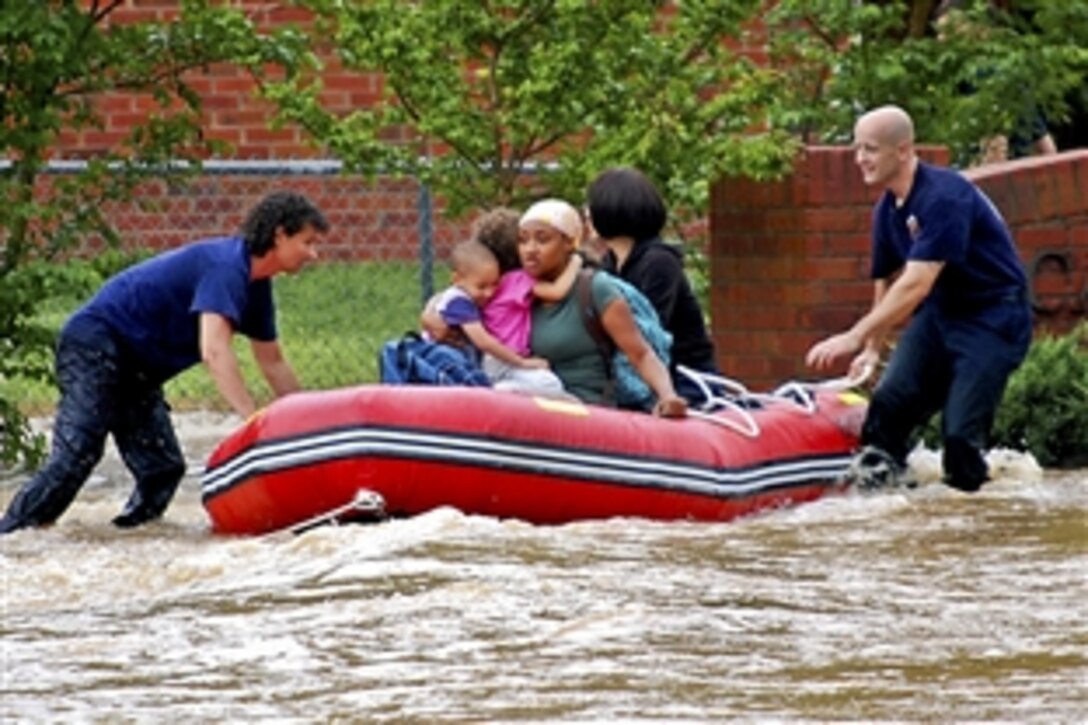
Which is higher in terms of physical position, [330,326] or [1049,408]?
[330,326]

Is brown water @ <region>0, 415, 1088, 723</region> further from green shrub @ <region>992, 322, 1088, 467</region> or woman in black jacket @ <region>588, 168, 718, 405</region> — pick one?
green shrub @ <region>992, 322, 1088, 467</region>

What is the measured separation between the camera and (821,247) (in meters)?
15.5

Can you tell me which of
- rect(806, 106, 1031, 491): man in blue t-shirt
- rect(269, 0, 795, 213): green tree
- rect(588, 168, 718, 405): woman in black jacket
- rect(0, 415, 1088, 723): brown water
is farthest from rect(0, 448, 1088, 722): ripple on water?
rect(269, 0, 795, 213): green tree

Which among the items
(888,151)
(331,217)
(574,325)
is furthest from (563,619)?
(331,217)

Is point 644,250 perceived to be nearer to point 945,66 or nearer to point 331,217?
point 945,66

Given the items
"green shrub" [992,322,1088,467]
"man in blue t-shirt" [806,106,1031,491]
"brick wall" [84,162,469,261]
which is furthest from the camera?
"brick wall" [84,162,469,261]

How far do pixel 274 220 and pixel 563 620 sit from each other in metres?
3.01

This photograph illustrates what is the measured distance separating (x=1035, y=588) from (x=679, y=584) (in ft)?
3.74

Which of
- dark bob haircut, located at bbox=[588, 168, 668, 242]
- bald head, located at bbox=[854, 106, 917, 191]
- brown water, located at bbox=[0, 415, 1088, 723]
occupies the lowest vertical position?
brown water, located at bbox=[0, 415, 1088, 723]

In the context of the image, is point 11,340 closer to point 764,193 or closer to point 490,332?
point 490,332

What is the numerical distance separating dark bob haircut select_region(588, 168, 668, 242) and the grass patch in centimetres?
424

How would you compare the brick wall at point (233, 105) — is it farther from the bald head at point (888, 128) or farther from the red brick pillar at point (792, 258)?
the bald head at point (888, 128)

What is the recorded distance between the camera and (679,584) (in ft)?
34.6

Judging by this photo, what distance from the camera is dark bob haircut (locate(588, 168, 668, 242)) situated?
518 inches
